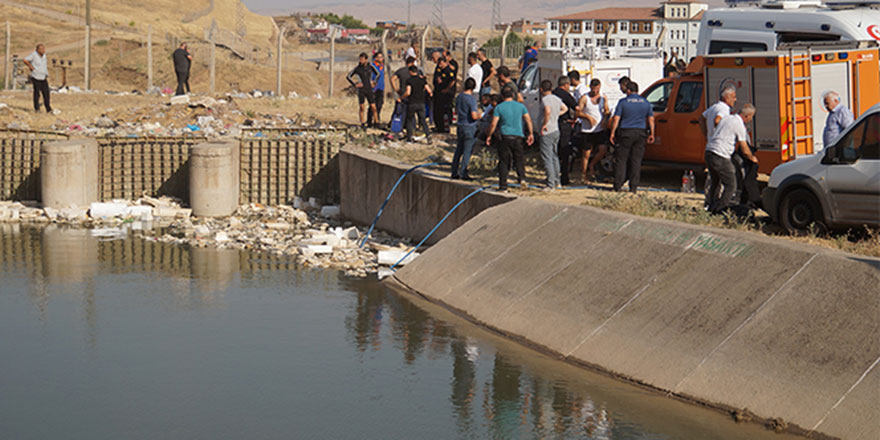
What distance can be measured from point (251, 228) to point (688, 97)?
864cm

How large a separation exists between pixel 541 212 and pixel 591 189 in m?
2.15

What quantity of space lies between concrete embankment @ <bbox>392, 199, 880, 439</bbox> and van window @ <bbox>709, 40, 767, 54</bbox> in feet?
21.2

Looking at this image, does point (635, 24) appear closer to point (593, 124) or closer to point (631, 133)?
point (593, 124)

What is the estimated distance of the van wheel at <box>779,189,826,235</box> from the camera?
12.4m

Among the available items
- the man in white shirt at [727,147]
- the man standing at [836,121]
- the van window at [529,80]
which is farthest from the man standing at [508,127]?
the van window at [529,80]

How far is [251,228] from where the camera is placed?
20641mm

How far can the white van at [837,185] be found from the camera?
1176cm

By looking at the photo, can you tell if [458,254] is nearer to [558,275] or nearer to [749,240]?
[558,275]

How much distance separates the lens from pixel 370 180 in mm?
20422

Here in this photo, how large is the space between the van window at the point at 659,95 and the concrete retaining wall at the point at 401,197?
3396mm

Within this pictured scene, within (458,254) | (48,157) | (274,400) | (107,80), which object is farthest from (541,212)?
(107,80)

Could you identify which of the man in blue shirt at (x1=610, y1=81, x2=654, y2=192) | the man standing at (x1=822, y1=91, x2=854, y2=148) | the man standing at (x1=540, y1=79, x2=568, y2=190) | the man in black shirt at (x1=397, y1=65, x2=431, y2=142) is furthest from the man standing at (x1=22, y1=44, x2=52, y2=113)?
the man standing at (x1=822, y1=91, x2=854, y2=148)

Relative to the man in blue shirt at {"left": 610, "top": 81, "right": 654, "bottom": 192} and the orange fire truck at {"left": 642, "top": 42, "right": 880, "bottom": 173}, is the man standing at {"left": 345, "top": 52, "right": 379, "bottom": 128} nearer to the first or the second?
the man in blue shirt at {"left": 610, "top": 81, "right": 654, "bottom": 192}

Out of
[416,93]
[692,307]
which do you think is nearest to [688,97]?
[416,93]
